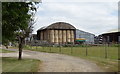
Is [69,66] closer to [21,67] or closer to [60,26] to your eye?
[21,67]

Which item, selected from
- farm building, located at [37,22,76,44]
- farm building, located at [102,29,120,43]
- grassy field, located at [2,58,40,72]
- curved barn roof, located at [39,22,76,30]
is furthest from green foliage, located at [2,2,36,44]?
curved barn roof, located at [39,22,76,30]

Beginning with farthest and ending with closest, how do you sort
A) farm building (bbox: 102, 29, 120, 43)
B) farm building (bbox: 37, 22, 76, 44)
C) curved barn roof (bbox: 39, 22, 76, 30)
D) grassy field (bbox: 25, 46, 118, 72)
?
curved barn roof (bbox: 39, 22, 76, 30), farm building (bbox: 37, 22, 76, 44), farm building (bbox: 102, 29, 120, 43), grassy field (bbox: 25, 46, 118, 72)

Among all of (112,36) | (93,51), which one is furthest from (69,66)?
(112,36)

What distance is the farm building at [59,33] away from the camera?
75.8m

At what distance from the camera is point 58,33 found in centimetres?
7750

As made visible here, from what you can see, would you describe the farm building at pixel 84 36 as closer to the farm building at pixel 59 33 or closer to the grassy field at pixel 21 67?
the farm building at pixel 59 33

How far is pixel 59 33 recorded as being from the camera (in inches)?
3061

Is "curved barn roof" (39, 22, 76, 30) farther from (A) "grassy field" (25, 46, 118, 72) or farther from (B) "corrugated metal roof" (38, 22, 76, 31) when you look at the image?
(A) "grassy field" (25, 46, 118, 72)

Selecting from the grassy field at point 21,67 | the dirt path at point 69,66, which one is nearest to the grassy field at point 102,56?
the dirt path at point 69,66

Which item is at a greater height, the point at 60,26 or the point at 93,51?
the point at 60,26

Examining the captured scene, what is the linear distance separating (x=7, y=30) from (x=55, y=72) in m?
3.67

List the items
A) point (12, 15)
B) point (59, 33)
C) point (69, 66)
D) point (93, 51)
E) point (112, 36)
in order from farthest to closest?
point (59, 33), point (112, 36), point (93, 51), point (69, 66), point (12, 15)

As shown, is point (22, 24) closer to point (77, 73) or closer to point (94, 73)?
point (77, 73)

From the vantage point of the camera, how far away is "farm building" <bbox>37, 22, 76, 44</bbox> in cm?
7581
